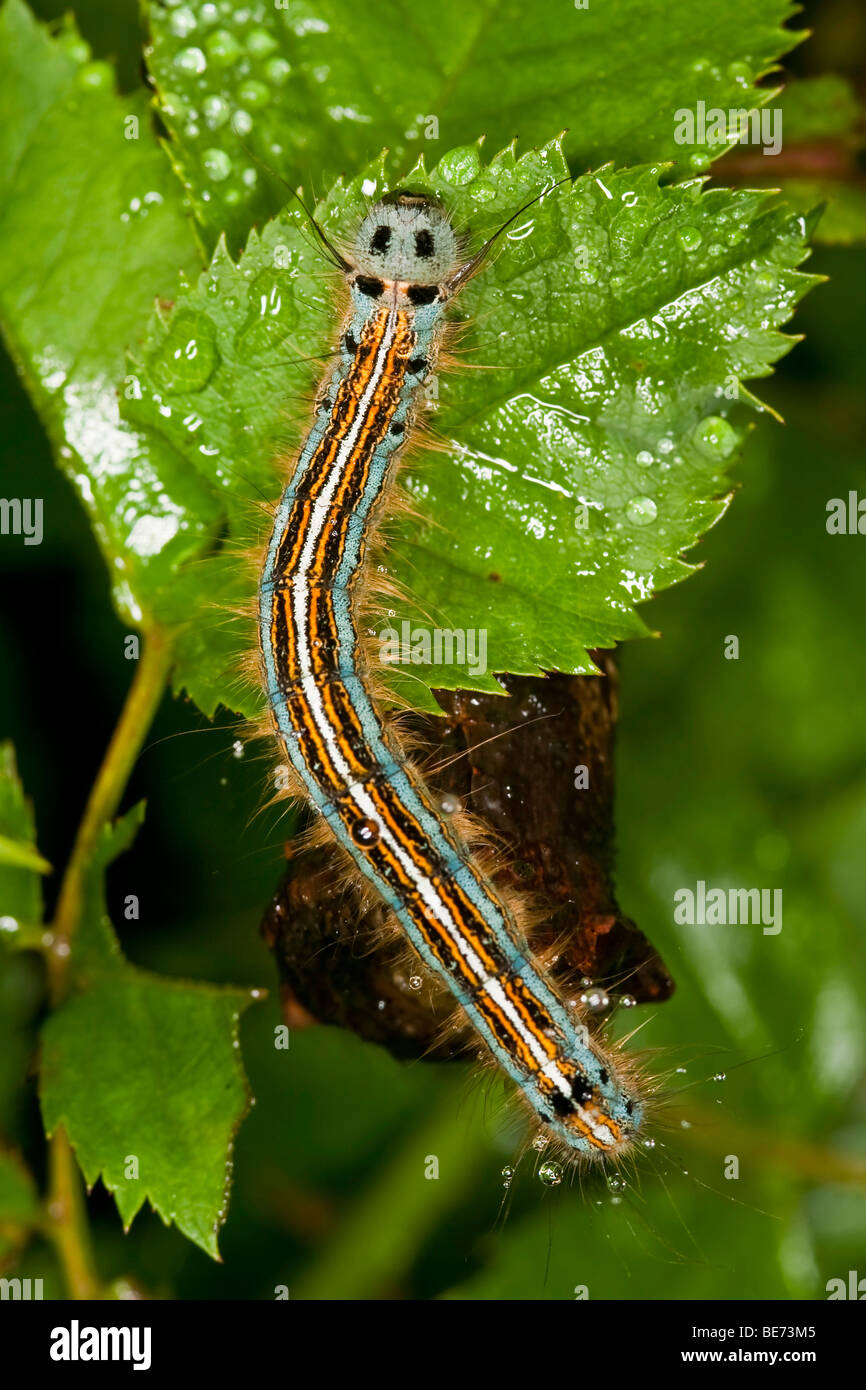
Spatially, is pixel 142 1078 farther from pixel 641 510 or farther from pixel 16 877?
pixel 641 510

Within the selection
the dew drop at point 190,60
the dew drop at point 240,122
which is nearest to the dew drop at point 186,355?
the dew drop at point 240,122

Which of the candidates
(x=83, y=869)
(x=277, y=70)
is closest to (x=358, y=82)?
(x=277, y=70)

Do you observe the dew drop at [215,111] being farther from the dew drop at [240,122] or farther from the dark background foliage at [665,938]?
the dark background foliage at [665,938]

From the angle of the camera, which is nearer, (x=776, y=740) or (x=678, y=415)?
(x=678, y=415)

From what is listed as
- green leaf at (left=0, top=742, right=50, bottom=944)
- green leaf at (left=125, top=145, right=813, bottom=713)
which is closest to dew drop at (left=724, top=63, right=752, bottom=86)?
green leaf at (left=125, top=145, right=813, bottom=713)

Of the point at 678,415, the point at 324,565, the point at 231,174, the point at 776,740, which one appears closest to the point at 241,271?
the point at 231,174
